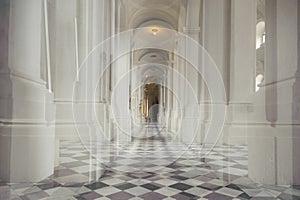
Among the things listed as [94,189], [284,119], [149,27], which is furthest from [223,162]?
[149,27]

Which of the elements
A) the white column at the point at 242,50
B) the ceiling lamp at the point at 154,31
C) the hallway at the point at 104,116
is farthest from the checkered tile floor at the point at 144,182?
the ceiling lamp at the point at 154,31

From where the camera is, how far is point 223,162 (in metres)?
3.56

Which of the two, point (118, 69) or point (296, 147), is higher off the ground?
point (118, 69)

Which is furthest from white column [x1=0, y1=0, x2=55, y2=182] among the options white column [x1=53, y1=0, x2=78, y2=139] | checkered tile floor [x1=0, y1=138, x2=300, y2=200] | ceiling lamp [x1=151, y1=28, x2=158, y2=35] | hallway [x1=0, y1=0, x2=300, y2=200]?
ceiling lamp [x1=151, y1=28, x2=158, y2=35]

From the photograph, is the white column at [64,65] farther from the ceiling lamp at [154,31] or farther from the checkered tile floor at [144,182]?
the ceiling lamp at [154,31]

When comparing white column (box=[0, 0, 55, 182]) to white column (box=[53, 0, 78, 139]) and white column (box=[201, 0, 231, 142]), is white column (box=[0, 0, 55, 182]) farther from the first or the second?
white column (box=[201, 0, 231, 142])

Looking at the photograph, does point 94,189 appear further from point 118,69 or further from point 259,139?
point 118,69

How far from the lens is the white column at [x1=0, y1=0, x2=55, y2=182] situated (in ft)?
6.32

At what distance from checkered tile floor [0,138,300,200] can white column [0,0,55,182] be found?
0.48 feet

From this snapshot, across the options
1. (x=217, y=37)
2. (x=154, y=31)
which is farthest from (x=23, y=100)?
(x=154, y=31)

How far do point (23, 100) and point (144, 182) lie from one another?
133 cm

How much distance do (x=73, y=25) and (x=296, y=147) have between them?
2.89m

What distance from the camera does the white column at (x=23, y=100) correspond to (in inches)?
75.8

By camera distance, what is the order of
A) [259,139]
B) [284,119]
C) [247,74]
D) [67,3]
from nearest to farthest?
1. [284,119]
2. [259,139]
3. [67,3]
4. [247,74]
